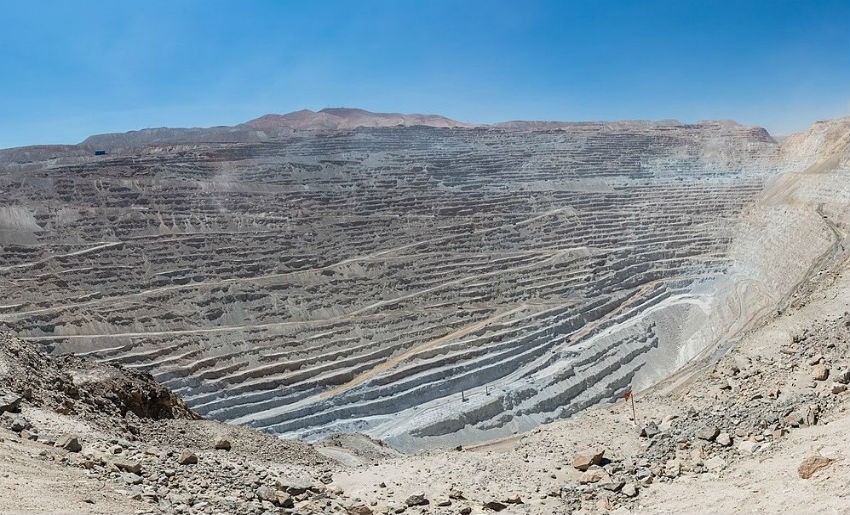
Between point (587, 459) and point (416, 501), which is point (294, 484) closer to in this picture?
point (416, 501)

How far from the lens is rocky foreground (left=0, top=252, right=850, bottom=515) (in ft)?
22.0

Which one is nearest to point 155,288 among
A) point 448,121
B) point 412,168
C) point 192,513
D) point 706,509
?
point 412,168

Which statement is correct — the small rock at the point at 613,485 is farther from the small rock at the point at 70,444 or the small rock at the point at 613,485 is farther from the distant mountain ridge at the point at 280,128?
the distant mountain ridge at the point at 280,128

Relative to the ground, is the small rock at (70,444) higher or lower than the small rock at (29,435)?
lower

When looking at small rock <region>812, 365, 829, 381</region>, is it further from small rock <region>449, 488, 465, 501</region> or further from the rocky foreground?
small rock <region>449, 488, 465, 501</region>

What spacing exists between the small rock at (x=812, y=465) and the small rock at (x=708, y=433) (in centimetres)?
245

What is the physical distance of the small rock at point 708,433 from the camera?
9023mm

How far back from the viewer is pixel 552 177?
160 feet

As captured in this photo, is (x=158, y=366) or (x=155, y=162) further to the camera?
(x=155, y=162)

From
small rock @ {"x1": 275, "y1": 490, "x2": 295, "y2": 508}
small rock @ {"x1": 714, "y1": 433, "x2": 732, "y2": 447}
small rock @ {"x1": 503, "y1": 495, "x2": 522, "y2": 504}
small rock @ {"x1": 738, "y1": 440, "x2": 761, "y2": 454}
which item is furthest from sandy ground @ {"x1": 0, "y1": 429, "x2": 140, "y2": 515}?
small rock @ {"x1": 714, "y1": 433, "x2": 732, "y2": 447}

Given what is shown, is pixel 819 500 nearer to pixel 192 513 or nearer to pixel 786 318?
pixel 192 513

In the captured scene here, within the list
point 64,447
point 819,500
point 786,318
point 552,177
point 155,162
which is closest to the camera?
point 819,500

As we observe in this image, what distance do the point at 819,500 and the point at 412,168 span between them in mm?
44396

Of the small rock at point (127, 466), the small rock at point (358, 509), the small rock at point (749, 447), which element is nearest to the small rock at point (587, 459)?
the small rock at point (749, 447)
